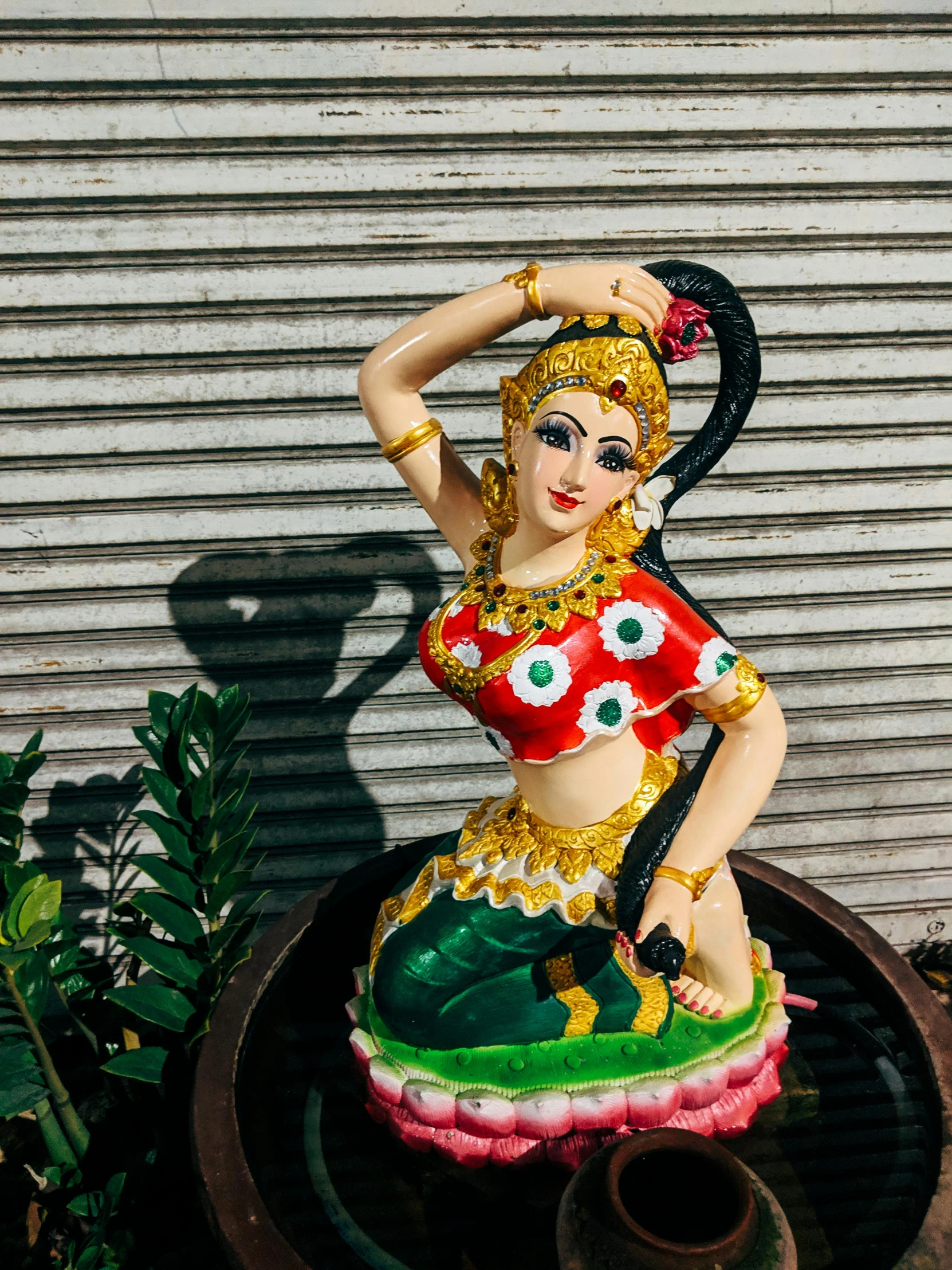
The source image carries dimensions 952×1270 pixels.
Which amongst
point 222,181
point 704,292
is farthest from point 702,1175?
point 222,181

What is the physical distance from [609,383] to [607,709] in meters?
0.60

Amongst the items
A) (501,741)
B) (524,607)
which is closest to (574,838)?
(501,741)

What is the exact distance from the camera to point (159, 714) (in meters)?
2.28

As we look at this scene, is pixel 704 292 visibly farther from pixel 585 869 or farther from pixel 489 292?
pixel 585 869

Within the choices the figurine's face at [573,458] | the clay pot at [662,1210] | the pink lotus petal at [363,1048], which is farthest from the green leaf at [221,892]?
the figurine's face at [573,458]

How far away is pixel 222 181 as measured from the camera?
255 cm

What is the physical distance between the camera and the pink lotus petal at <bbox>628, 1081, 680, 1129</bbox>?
6.04 ft

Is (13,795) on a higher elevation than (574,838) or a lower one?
higher

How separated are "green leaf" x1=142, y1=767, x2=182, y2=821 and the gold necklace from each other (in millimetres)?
782

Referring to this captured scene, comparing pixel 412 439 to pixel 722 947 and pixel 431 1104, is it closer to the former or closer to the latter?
pixel 722 947

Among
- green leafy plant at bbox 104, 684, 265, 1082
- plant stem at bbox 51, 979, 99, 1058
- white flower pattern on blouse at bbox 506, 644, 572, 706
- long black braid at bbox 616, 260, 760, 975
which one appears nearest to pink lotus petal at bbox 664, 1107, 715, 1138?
long black braid at bbox 616, 260, 760, 975

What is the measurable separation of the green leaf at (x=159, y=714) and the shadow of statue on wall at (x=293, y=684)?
0.60 metres

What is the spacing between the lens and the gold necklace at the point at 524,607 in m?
1.78

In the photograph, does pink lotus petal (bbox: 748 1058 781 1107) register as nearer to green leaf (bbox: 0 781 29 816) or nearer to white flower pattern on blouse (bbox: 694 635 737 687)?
white flower pattern on blouse (bbox: 694 635 737 687)
